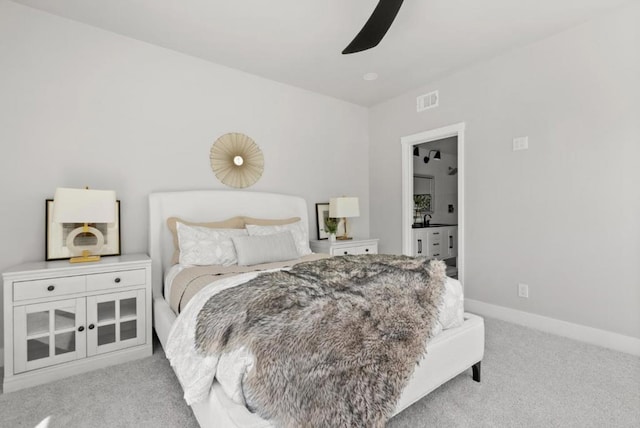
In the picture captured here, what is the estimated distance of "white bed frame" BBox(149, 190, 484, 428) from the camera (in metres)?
1.30

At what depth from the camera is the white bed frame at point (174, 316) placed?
1.30 m

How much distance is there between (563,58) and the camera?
8.98ft

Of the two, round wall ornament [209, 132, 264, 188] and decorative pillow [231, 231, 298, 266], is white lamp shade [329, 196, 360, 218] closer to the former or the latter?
round wall ornament [209, 132, 264, 188]

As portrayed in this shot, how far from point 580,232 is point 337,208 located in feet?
7.71

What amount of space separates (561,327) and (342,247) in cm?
220

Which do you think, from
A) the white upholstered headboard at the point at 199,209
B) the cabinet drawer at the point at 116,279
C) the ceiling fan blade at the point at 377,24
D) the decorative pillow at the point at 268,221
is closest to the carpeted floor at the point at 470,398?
the cabinet drawer at the point at 116,279

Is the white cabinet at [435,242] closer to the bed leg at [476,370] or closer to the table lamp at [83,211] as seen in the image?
the bed leg at [476,370]

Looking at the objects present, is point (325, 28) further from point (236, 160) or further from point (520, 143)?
point (520, 143)

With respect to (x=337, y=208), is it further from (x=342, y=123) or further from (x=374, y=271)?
(x=374, y=271)

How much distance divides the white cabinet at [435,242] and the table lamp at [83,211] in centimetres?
371

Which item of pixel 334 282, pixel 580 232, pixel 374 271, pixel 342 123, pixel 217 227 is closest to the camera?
pixel 334 282

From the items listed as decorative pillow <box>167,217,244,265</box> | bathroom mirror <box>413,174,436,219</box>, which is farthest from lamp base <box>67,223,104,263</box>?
bathroom mirror <box>413,174,436,219</box>

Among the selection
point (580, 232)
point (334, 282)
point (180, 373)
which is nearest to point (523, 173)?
point (580, 232)

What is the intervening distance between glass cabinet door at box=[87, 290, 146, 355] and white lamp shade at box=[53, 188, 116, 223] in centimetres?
58
